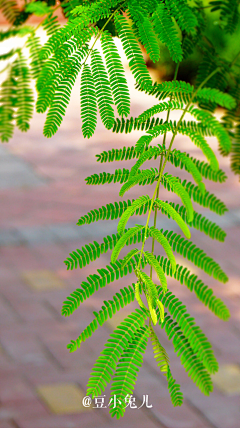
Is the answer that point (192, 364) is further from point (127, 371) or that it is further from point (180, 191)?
point (180, 191)

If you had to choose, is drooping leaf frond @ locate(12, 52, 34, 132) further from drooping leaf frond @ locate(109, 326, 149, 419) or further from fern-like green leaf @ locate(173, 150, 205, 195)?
drooping leaf frond @ locate(109, 326, 149, 419)

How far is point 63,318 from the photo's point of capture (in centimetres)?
365

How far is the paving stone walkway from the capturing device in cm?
280

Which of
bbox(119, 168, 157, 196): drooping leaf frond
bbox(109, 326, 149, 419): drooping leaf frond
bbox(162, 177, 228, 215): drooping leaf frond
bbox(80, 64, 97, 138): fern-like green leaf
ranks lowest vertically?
bbox(109, 326, 149, 419): drooping leaf frond

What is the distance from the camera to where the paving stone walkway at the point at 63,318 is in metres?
2.80

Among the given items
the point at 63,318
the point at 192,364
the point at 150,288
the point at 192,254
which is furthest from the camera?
the point at 63,318

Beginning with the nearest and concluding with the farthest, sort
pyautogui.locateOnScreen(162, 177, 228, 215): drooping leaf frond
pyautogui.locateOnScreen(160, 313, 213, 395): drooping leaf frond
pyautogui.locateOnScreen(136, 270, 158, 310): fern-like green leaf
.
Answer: pyautogui.locateOnScreen(136, 270, 158, 310): fern-like green leaf, pyautogui.locateOnScreen(160, 313, 213, 395): drooping leaf frond, pyautogui.locateOnScreen(162, 177, 228, 215): drooping leaf frond

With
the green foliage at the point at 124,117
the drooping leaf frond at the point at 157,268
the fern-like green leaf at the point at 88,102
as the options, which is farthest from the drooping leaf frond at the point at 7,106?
the drooping leaf frond at the point at 157,268

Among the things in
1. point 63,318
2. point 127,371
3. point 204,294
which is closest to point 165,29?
point 204,294

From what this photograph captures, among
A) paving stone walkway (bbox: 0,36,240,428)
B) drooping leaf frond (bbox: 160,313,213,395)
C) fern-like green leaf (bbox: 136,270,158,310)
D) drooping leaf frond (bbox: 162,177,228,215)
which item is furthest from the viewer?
paving stone walkway (bbox: 0,36,240,428)

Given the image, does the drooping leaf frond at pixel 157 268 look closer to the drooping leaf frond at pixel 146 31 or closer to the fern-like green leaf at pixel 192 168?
the fern-like green leaf at pixel 192 168

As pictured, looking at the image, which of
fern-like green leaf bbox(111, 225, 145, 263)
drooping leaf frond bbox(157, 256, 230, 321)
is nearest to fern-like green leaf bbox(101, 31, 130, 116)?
fern-like green leaf bbox(111, 225, 145, 263)

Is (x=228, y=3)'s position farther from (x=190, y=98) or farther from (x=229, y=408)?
(x=229, y=408)

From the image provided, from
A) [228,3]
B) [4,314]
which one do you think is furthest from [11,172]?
[228,3]
